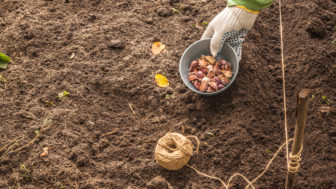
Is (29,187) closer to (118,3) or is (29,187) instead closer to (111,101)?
(111,101)

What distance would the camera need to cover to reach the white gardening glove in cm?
228

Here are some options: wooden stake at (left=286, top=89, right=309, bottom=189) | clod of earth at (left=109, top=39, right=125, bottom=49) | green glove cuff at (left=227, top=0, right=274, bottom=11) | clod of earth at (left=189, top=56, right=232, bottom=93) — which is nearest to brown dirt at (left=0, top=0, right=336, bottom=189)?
clod of earth at (left=109, top=39, right=125, bottom=49)

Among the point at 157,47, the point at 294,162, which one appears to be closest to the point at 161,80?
the point at 157,47

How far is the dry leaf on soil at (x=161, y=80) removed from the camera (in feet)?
8.04

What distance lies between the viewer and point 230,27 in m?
2.31

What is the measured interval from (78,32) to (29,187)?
4.49ft

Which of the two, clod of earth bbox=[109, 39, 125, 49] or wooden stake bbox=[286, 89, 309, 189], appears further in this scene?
clod of earth bbox=[109, 39, 125, 49]

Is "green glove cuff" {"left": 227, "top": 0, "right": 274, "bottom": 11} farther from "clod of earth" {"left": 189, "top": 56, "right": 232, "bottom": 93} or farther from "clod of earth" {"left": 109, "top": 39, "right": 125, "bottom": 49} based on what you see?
"clod of earth" {"left": 109, "top": 39, "right": 125, "bottom": 49}

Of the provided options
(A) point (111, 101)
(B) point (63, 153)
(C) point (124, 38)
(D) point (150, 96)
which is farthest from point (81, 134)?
(C) point (124, 38)

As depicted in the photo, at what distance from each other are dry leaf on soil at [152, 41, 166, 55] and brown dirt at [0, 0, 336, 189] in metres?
0.05

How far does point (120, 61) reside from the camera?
8.52 ft

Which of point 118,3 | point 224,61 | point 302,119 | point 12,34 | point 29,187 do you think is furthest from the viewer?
point 118,3

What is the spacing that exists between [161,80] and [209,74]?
1.24ft

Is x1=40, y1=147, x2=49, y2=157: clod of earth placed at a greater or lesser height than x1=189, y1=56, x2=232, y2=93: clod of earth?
lesser
